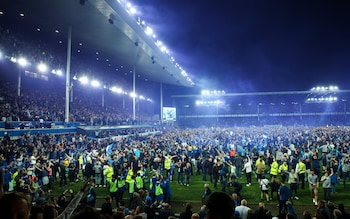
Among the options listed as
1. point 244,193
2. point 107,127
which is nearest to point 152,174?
point 244,193

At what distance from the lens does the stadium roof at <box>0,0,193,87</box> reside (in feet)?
76.7

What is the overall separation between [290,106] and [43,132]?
65805 mm

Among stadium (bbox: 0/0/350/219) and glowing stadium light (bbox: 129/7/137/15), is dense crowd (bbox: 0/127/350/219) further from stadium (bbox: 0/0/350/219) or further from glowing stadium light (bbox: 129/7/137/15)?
glowing stadium light (bbox: 129/7/137/15)

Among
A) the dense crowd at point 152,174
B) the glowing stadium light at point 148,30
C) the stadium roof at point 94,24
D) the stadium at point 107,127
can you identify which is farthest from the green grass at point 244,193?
the glowing stadium light at point 148,30

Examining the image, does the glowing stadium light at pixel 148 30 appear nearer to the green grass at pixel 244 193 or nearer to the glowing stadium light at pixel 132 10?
the glowing stadium light at pixel 132 10

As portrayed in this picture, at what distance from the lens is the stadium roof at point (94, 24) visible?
76.7 ft

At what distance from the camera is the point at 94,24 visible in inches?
1086

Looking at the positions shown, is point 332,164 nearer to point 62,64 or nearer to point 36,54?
point 36,54

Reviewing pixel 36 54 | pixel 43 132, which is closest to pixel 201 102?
pixel 36 54

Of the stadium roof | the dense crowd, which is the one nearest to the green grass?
the dense crowd

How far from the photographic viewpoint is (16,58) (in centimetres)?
3097

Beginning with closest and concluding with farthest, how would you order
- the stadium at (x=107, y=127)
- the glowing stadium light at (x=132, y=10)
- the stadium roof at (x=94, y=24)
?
the stadium at (x=107, y=127), the stadium roof at (x=94, y=24), the glowing stadium light at (x=132, y=10)

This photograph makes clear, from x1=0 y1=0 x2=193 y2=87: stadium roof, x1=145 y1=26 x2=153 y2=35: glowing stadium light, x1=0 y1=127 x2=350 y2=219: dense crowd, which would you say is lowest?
x1=0 y1=127 x2=350 y2=219: dense crowd

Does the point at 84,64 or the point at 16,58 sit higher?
the point at 84,64
